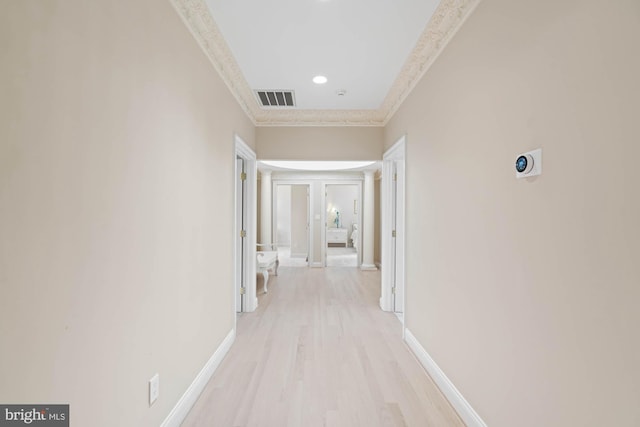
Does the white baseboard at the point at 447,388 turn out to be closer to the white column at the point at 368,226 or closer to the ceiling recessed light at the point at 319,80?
the ceiling recessed light at the point at 319,80

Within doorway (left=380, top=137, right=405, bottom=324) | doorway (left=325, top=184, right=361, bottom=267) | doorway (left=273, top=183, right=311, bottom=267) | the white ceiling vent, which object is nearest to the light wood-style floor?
doorway (left=380, top=137, right=405, bottom=324)

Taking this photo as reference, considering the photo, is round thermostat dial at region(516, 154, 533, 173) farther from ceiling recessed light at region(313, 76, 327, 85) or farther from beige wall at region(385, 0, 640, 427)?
ceiling recessed light at region(313, 76, 327, 85)

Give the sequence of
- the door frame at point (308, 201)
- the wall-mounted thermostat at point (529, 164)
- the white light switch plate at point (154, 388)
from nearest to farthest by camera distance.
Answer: the wall-mounted thermostat at point (529, 164)
the white light switch plate at point (154, 388)
the door frame at point (308, 201)

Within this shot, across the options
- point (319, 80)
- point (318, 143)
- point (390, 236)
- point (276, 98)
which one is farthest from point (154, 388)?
point (318, 143)

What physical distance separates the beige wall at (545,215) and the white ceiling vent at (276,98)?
1779 mm

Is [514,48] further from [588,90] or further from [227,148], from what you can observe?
[227,148]

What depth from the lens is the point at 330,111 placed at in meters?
4.02

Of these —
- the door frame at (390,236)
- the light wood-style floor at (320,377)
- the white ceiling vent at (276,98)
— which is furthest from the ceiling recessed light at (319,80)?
the light wood-style floor at (320,377)

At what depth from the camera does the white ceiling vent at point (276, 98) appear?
336 cm

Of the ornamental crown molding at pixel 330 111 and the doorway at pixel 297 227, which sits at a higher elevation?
the ornamental crown molding at pixel 330 111

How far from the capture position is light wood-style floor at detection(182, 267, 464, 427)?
1978 millimetres

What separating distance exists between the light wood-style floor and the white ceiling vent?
2600 millimetres

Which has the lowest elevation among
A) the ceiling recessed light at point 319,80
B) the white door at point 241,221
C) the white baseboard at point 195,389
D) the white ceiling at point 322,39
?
the white baseboard at point 195,389

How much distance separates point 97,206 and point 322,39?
1.97 metres
